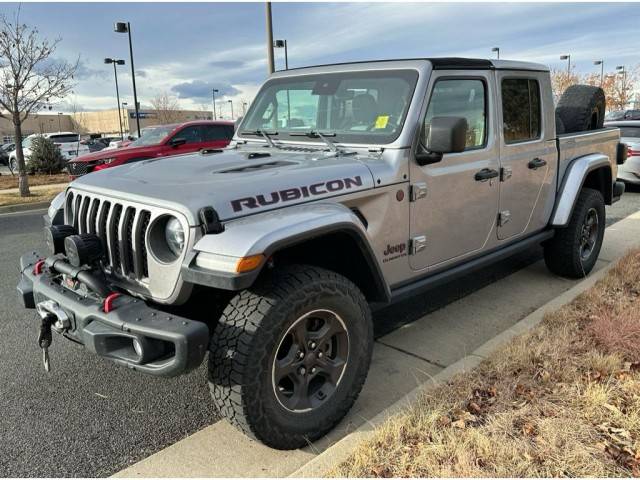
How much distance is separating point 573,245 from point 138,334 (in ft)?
13.5

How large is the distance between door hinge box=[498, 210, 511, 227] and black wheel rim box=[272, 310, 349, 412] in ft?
6.47

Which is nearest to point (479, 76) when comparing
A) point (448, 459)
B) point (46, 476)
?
point (448, 459)

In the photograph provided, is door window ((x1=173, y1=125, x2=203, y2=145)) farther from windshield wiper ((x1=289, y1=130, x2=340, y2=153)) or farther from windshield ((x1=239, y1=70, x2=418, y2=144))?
windshield wiper ((x1=289, y1=130, x2=340, y2=153))

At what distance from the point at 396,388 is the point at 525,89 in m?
2.75

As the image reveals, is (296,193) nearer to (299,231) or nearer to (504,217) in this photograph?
(299,231)

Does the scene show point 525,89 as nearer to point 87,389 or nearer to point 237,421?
point 237,421

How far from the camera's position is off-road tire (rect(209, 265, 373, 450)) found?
93.6 inches

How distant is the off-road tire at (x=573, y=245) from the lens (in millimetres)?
4938

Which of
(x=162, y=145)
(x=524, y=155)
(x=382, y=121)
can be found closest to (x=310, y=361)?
(x=382, y=121)

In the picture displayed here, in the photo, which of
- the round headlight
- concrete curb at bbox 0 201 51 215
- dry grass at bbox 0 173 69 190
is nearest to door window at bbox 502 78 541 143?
the round headlight

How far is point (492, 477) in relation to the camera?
2221 mm

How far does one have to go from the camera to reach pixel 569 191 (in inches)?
189

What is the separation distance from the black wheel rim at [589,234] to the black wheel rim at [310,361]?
11.2ft

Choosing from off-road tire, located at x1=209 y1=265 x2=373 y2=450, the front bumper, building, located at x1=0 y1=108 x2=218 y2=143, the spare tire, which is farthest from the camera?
building, located at x1=0 y1=108 x2=218 y2=143
